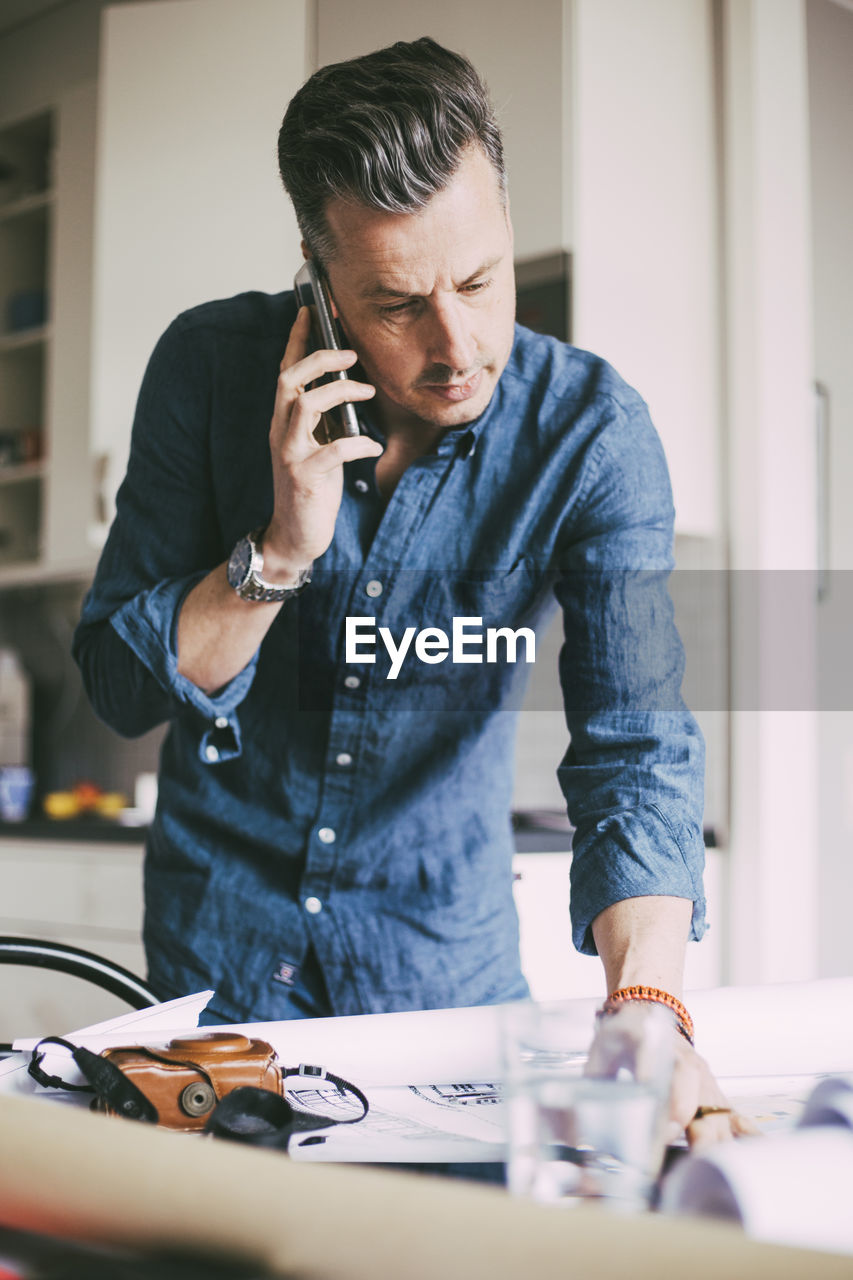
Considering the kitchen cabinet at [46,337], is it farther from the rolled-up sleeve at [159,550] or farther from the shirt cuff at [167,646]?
the shirt cuff at [167,646]

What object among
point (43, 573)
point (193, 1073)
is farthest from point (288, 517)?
point (43, 573)

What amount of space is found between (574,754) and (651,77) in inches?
57.9

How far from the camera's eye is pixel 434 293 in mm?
786

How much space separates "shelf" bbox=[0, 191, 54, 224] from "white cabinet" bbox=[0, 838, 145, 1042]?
60.1 inches

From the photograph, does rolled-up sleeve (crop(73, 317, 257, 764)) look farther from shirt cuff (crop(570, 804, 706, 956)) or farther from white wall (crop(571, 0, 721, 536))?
white wall (crop(571, 0, 721, 536))

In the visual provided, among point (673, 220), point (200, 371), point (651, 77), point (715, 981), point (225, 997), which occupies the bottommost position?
point (715, 981)

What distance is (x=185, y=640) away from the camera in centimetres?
84

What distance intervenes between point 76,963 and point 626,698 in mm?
451

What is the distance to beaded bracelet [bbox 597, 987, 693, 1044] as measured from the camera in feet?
1.98

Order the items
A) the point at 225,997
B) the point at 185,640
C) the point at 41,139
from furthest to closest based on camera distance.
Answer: the point at 41,139
the point at 225,997
the point at 185,640

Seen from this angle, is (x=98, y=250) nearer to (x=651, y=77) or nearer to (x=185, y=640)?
(x=651, y=77)

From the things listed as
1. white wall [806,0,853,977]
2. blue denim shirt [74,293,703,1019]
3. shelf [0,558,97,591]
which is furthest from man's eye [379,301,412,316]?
shelf [0,558,97,591]

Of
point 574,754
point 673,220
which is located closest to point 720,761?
point 673,220

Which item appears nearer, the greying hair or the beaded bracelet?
the beaded bracelet
